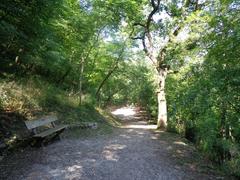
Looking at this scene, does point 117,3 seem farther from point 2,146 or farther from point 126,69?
point 126,69

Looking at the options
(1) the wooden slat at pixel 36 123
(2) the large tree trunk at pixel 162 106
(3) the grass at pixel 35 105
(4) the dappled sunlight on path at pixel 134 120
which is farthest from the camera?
(4) the dappled sunlight on path at pixel 134 120

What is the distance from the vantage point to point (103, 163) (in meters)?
5.95

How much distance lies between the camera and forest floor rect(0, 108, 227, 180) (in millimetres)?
5074

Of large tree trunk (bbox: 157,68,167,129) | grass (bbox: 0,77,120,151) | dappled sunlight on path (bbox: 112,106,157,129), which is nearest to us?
grass (bbox: 0,77,120,151)

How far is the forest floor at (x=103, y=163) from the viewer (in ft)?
16.6

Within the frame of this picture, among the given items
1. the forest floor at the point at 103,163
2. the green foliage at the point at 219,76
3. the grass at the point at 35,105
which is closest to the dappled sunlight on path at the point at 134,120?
the grass at the point at 35,105

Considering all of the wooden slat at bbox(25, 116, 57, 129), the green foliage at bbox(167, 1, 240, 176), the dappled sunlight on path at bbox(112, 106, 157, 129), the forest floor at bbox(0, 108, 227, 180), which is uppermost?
the green foliage at bbox(167, 1, 240, 176)

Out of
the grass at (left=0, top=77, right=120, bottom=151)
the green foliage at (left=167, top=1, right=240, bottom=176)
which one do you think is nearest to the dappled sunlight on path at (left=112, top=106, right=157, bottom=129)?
the grass at (left=0, top=77, right=120, bottom=151)

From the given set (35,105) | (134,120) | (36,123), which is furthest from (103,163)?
(134,120)

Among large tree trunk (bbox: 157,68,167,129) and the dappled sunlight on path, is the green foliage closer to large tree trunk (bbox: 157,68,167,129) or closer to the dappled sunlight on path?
large tree trunk (bbox: 157,68,167,129)

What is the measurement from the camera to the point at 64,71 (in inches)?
725

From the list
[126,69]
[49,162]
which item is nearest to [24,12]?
[49,162]

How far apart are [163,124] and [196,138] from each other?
2.18 m

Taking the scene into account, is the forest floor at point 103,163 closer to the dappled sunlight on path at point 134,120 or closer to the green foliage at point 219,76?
the green foliage at point 219,76
